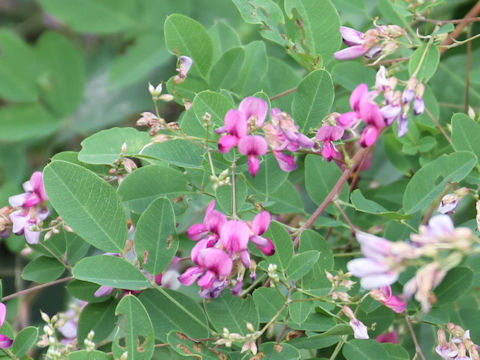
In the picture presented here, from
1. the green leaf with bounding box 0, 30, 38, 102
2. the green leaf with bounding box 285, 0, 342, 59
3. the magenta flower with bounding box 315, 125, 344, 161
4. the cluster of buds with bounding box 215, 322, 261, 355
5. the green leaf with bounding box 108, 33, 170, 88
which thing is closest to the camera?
the cluster of buds with bounding box 215, 322, 261, 355

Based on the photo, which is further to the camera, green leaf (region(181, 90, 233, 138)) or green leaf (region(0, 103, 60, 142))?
green leaf (region(0, 103, 60, 142))

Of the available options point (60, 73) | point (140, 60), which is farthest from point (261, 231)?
point (60, 73)

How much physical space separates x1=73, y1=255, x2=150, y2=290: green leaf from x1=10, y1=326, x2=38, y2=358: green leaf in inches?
5.5

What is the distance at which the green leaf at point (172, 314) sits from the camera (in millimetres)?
1087

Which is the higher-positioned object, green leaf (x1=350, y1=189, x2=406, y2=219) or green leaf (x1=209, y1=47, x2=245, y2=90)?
green leaf (x1=209, y1=47, x2=245, y2=90)

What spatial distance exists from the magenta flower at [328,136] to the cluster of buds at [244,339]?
28cm

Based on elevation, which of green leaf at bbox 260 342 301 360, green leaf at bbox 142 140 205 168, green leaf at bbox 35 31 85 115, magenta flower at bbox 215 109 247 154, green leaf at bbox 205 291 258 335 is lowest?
green leaf at bbox 35 31 85 115

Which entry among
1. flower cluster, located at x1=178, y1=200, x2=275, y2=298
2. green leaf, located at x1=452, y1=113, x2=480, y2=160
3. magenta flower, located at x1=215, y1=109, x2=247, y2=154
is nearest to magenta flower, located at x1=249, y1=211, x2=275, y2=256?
flower cluster, located at x1=178, y1=200, x2=275, y2=298

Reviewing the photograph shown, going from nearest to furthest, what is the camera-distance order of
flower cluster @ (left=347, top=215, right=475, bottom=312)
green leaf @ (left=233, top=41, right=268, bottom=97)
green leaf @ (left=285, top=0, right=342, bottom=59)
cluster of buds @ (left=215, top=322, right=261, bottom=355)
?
flower cluster @ (left=347, top=215, right=475, bottom=312) → cluster of buds @ (left=215, top=322, right=261, bottom=355) → green leaf @ (left=285, top=0, right=342, bottom=59) → green leaf @ (left=233, top=41, right=268, bottom=97)

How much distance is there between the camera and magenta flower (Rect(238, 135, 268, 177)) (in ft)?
3.37

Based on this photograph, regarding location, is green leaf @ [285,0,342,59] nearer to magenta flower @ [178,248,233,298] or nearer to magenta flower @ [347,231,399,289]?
magenta flower @ [178,248,233,298]

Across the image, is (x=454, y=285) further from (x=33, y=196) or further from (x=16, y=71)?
(x=16, y=71)

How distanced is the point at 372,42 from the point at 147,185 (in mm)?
405

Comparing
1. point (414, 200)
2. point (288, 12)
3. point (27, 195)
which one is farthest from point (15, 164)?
point (414, 200)
